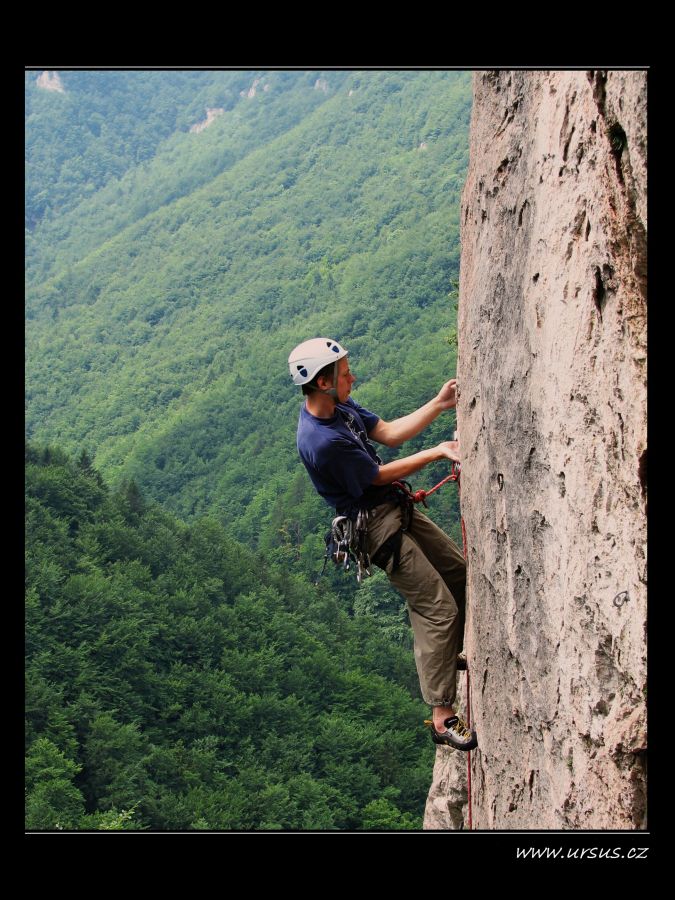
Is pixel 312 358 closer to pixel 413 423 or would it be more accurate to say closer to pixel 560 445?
pixel 413 423

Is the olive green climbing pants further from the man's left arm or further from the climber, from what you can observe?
the man's left arm

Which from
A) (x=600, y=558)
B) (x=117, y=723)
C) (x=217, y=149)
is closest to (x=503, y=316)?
(x=600, y=558)

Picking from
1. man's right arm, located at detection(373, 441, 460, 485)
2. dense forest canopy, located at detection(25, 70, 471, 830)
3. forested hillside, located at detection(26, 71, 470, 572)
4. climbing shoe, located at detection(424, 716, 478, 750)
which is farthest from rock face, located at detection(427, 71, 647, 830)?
forested hillside, located at detection(26, 71, 470, 572)

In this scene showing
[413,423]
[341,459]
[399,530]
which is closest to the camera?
[341,459]

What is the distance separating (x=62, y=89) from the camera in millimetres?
158375

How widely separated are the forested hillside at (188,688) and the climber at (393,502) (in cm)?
2364

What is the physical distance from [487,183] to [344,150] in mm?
121177

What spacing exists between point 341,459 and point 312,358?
55cm

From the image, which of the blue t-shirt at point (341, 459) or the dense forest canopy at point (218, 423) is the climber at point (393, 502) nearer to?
the blue t-shirt at point (341, 459)

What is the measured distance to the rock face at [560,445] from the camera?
145 inches

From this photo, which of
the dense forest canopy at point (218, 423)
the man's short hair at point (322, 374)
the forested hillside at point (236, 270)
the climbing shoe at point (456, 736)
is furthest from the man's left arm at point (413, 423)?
the forested hillside at point (236, 270)

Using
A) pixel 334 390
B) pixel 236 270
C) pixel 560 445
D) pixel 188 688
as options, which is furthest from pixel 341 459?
pixel 236 270

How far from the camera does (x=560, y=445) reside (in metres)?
4.12

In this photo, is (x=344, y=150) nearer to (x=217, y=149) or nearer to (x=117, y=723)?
(x=217, y=149)
